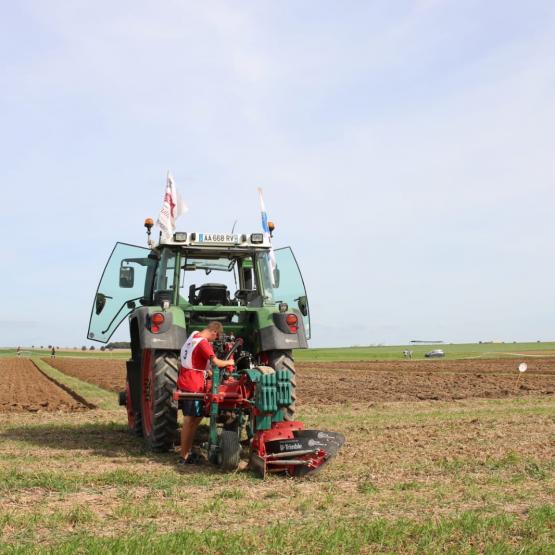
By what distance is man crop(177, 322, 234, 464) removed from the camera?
804cm

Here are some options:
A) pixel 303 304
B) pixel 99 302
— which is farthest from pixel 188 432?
pixel 99 302

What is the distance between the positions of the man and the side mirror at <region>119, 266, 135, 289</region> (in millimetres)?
2414

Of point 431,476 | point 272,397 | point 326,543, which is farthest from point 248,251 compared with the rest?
point 326,543

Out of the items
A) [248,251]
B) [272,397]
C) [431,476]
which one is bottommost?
[431,476]

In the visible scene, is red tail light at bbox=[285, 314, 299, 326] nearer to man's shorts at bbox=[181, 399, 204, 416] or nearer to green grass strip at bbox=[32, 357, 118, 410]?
man's shorts at bbox=[181, 399, 204, 416]

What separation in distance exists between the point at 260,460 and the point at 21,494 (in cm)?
220

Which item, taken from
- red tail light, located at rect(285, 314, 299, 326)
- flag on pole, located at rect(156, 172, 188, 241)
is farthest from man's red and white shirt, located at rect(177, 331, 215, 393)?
flag on pole, located at rect(156, 172, 188, 241)

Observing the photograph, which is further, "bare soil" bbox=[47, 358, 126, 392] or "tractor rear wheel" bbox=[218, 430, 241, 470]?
"bare soil" bbox=[47, 358, 126, 392]

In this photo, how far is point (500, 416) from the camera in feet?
39.5

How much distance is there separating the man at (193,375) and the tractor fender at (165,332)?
394mm

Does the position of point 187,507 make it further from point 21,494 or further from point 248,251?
point 248,251

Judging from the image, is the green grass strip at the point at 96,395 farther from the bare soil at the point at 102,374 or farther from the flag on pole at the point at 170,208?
the flag on pole at the point at 170,208

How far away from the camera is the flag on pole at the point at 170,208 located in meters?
9.79

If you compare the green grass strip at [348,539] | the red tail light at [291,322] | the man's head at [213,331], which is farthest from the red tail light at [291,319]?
the green grass strip at [348,539]
